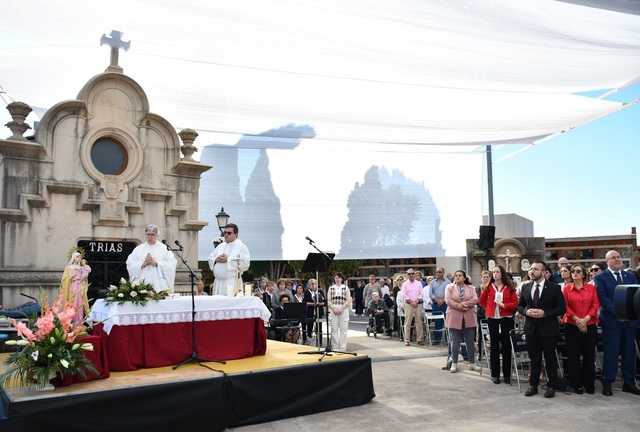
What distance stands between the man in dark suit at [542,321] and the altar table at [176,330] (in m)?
3.86

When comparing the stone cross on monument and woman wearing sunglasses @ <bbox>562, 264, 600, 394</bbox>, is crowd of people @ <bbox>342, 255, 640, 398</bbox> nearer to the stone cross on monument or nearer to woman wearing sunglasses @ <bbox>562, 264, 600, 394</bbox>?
woman wearing sunglasses @ <bbox>562, 264, 600, 394</bbox>

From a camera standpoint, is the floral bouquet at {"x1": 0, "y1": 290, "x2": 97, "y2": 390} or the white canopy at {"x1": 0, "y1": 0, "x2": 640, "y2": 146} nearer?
the floral bouquet at {"x1": 0, "y1": 290, "x2": 97, "y2": 390}

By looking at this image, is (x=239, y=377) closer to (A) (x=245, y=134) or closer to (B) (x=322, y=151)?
(A) (x=245, y=134)

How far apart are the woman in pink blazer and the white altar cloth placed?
3.64 metres

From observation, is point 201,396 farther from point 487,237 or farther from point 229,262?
point 487,237

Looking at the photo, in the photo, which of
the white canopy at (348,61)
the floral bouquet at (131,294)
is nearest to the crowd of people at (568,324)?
the white canopy at (348,61)

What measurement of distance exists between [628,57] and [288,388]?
777cm

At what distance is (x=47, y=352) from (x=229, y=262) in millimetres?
3227

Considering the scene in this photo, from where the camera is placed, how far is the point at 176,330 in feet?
22.6

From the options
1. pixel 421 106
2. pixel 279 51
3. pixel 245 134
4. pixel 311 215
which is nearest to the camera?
pixel 279 51

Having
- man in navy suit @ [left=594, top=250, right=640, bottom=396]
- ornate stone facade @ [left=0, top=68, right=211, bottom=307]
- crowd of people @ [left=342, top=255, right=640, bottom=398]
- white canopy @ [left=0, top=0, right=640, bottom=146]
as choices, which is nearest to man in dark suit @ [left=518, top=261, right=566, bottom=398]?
crowd of people @ [left=342, top=255, right=640, bottom=398]

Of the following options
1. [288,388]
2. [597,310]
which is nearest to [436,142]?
[597,310]

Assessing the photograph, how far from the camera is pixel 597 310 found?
24.3ft

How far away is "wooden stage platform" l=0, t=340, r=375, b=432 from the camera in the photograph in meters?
4.85
